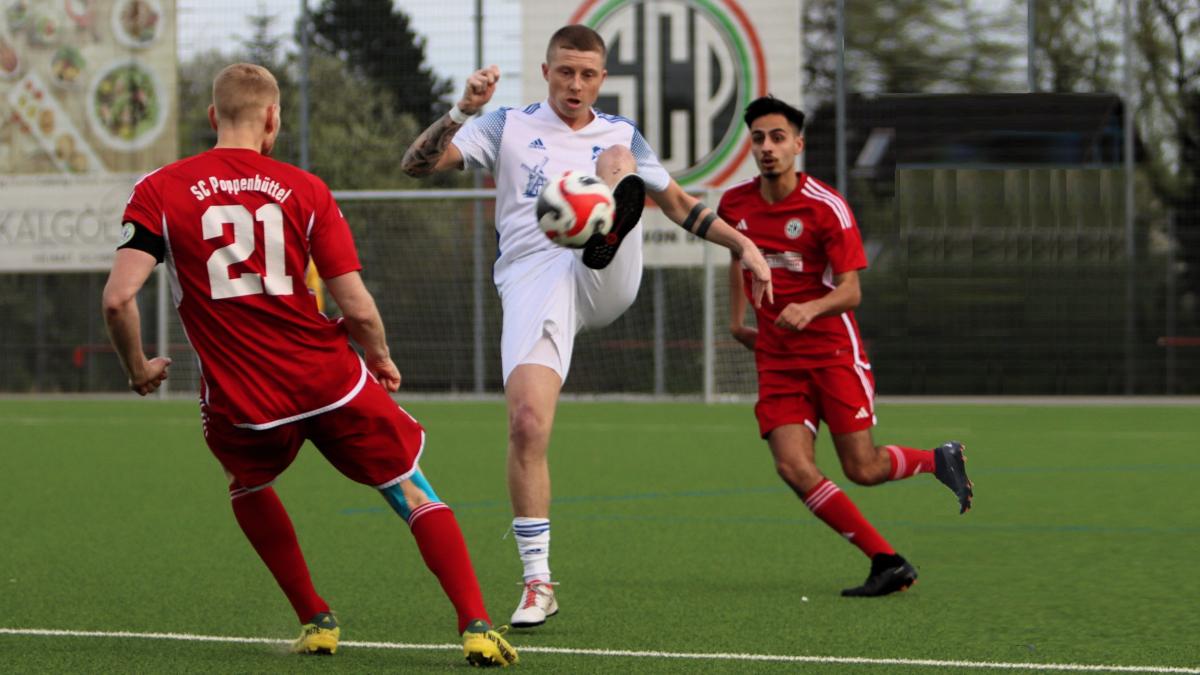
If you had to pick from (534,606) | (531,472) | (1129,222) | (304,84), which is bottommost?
(534,606)

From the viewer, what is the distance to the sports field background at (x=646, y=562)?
5.01m

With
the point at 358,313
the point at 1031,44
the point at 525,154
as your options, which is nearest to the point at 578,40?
the point at 525,154

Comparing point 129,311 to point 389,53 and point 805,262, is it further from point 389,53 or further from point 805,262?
point 389,53

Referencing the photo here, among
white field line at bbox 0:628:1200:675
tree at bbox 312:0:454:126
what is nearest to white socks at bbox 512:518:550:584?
white field line at bbox 0:628:1200:675

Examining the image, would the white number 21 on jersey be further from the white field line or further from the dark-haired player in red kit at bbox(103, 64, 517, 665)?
the white field line

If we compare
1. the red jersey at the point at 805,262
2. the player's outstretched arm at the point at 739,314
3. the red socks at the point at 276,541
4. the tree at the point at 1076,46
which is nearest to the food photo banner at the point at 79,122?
the tree at the point at 1076,46

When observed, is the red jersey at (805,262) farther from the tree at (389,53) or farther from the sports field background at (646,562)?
the tree at (389,53)

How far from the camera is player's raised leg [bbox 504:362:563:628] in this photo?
544 cm

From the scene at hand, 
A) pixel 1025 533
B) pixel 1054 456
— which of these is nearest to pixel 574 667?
pixel 1025 533

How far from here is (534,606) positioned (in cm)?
532

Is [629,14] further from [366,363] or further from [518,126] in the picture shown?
[366,363]

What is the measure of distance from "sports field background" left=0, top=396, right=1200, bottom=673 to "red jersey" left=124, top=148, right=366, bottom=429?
0.76 m

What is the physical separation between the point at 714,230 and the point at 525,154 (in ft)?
2.26

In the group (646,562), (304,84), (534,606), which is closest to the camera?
(534,606)
